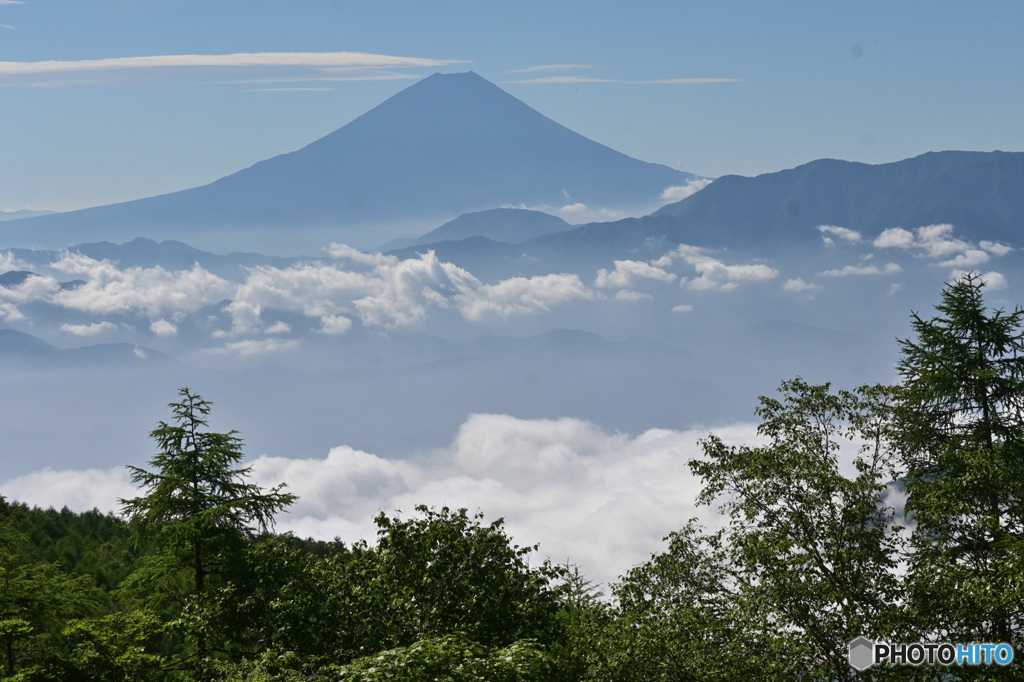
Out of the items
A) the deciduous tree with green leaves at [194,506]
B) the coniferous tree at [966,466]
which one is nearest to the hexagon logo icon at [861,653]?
the coniferous tree at [966,466]

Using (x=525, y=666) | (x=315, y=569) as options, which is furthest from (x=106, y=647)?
(x=525, y=666)

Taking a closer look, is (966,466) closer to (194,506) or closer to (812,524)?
(812,524)

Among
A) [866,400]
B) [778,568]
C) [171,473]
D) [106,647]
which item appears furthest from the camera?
[171,473]

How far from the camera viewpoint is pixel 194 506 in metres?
21.8

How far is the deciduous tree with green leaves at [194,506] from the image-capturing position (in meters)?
21.0

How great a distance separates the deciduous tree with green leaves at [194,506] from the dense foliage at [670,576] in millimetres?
65

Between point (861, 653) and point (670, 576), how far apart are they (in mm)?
5571

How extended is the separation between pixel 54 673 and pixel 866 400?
61.6 ft

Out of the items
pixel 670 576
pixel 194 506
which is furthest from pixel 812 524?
pixel 194 506

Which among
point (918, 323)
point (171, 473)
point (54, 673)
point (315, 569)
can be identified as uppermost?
point (918, 323)

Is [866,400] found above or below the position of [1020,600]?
above

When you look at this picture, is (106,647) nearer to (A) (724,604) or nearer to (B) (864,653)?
(A) (724,604)

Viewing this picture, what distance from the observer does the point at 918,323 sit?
24.6 metres

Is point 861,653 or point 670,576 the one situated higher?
point 670,576
